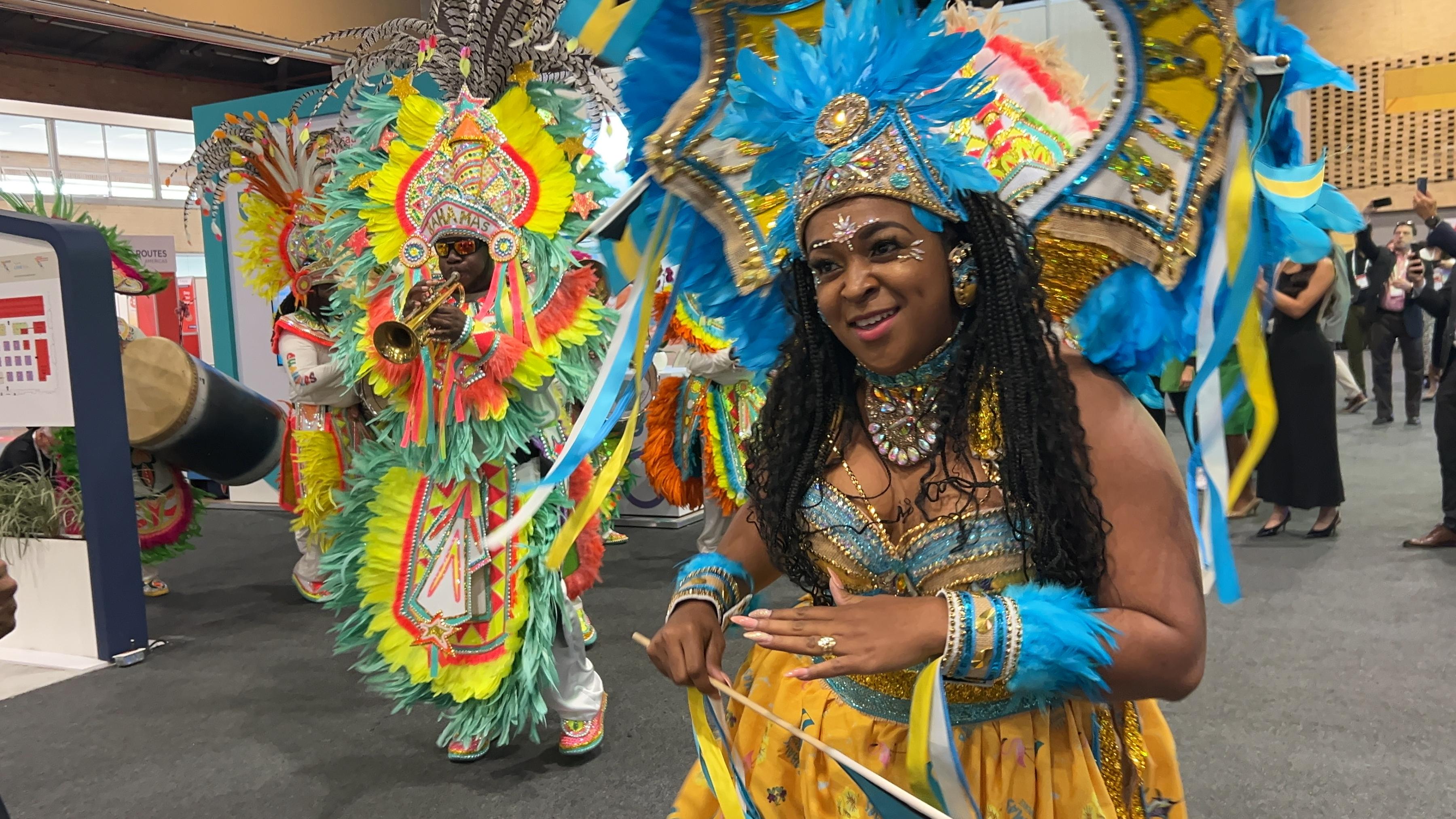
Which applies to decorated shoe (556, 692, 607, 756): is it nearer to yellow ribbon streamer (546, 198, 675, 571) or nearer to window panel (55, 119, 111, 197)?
yellow ribbon streamer (546, 198, 675, 571)

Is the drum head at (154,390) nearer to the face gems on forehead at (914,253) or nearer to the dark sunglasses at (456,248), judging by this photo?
the dark sunglasses at (456,248)

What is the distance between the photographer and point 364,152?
2.88m

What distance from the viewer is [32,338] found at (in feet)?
13.2

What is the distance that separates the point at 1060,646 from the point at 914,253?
463 mm

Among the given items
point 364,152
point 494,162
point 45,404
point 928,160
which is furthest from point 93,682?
point 928,160

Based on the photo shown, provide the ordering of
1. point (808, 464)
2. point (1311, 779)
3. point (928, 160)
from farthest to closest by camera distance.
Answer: point (1311, 779) < point (808, 464) < point (928, 160)

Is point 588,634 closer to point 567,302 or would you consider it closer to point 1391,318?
point 567,302

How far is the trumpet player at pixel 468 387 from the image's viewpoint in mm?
2703

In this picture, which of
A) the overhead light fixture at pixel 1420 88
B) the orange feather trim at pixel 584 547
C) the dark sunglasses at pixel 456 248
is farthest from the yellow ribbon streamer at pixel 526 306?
the overhead light fixture at pixel 1420 88

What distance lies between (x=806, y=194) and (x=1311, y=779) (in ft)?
7.79

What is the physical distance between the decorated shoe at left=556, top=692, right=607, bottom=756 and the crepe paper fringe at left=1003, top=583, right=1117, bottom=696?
2135 millimetres

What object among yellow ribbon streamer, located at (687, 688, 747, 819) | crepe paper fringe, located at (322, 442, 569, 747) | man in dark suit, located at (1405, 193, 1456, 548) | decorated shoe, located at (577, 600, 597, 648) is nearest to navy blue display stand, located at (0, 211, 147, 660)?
crepe paper fringe, located at (322, 442, 569, 747)

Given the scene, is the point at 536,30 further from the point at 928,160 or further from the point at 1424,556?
the point at 1424,556

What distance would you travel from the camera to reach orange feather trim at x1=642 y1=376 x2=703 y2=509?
193 inches
